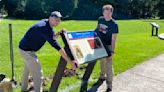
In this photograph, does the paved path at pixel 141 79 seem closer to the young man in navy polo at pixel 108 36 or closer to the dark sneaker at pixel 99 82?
the dark sneaker at pixel 99 82

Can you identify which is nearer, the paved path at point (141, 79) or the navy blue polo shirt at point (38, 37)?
the navy blue polo shirt at point (38, 37)

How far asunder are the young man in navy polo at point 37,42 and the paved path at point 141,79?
1.75 m

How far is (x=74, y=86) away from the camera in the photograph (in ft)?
27.6

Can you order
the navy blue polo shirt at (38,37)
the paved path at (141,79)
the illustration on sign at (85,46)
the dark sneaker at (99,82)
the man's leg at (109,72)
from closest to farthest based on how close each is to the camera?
the navy blue polo shirt at (38,37) < the illustration on sign at (85,46) < the man's leg at (109,72) < the paved path at (141,79) < the dark sneaker at (99,82)

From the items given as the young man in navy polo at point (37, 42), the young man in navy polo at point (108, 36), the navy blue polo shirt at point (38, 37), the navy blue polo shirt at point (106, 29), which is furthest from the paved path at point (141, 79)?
the navy blue polo shirt at point (38, 37)

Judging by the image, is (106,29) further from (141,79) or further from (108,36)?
(141,79)

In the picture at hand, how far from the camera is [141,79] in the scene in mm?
9734

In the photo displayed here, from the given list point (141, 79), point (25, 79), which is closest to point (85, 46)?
point (25, 79)

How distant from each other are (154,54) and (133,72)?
157 inches

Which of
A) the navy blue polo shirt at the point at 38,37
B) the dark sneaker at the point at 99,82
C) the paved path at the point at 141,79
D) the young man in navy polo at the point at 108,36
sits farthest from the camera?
the dark sneaker at the point at 99,82

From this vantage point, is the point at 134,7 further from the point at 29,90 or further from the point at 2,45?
the point at 29,90

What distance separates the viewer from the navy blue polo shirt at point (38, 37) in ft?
21.0

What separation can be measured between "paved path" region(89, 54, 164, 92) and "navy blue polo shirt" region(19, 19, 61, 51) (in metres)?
2.08

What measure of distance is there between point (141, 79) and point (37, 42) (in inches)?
156
